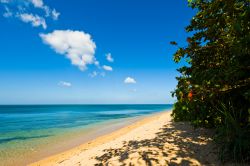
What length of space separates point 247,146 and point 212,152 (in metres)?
1.33

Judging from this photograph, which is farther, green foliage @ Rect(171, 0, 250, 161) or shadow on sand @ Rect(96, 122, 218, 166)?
shadow on sand @ Rect(96, 122, 218, 166)

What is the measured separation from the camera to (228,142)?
6301 mm

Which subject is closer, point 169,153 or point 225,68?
point 225,68

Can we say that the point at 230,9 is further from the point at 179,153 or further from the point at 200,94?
the point at 179,153

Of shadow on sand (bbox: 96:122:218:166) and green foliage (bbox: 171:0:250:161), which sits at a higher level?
green foliage (bbox: 171:0:250:161)

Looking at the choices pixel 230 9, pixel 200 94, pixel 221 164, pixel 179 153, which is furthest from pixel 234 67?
pixel 179 153

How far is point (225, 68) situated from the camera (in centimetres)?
635

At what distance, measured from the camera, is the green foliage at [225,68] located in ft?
18.8

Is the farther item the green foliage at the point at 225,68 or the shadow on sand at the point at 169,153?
the shadow on sand at the point at 169,153

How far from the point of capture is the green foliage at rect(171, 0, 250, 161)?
574cm

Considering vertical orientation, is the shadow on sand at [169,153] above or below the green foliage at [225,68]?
below

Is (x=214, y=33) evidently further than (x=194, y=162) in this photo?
Yes

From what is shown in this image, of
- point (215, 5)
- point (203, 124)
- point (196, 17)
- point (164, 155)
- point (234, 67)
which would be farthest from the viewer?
point (203, 124)

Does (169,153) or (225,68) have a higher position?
(225,68)
